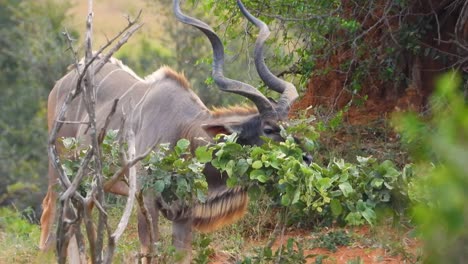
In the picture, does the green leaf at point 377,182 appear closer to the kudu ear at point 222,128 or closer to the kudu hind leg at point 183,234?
the kudu ear at point 222,128

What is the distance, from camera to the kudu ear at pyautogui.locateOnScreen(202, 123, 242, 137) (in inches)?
167

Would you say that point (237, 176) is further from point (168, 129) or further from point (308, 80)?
point (308, 80)

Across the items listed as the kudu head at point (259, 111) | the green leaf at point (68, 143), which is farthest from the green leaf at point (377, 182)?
the green leaf at point (68, 143)

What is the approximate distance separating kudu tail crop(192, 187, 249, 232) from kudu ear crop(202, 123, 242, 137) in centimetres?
32

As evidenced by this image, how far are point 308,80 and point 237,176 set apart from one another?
2.98 metres

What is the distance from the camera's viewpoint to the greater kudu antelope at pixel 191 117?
4.28 meters

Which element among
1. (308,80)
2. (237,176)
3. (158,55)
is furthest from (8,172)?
(237,176)

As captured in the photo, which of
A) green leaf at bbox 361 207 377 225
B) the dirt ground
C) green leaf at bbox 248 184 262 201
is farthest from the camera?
the dirt ground

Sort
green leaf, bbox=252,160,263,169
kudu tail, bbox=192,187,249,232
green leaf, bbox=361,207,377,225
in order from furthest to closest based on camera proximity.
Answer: kudu tail, bbox=192,187,249,232
green leaf, bbox=252,160,263,169
green leaf, bbox=361,207,377,225

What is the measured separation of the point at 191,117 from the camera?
4.63 metres

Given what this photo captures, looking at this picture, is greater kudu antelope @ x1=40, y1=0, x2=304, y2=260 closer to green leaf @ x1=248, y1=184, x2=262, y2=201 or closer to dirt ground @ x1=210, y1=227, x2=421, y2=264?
dirt ground @ x1=210, y1=227, x2=421, y2=264

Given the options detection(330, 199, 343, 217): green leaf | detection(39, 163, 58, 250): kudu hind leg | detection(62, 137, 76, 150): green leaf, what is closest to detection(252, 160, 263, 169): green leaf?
detection(330, 199, 343, 217): green leaf

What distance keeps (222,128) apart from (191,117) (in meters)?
0.40

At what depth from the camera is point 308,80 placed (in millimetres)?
6172
